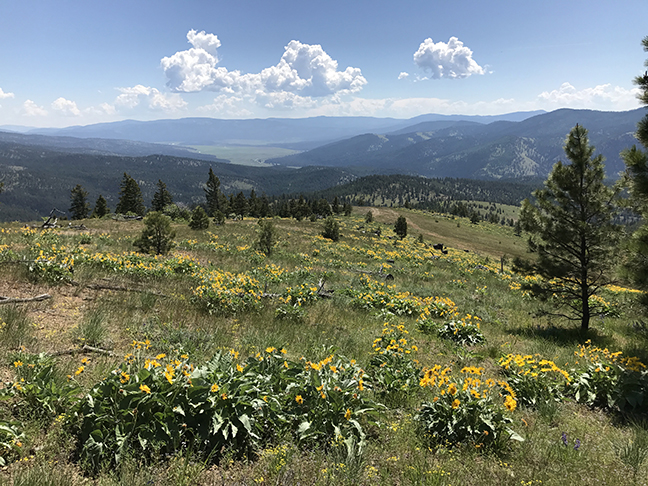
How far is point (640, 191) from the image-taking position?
6.10 meters

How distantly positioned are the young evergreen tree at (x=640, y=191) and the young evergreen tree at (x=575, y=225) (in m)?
3.47

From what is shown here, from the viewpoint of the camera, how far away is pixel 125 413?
3049 millimetres

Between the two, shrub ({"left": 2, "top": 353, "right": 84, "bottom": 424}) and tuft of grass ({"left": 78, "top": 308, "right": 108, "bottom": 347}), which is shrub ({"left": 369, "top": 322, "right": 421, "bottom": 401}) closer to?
shrub ({"left": 2, "top": 353, "right": 84, "bottom": 424})

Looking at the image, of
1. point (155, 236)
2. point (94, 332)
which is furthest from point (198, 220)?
point (94, 332)

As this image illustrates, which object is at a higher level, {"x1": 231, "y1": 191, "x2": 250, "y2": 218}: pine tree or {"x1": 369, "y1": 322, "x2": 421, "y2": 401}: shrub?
{"x1": 369, "y1": 322, "x2": 421, "y2": 401}: shrub

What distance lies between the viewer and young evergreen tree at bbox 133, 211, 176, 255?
51.0 ft

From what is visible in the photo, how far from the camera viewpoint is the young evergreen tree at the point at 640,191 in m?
5.99

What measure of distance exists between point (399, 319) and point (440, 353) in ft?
7.55

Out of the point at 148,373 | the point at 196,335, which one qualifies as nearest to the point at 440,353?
the point at 196,335

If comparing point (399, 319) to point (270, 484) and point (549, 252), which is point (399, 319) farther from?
point (270, 484)

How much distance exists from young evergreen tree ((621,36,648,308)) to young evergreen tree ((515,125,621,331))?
3470mm

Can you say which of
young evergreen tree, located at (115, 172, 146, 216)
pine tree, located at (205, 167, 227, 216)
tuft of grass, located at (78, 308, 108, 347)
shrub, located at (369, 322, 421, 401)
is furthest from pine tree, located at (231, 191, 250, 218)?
shrub, located at (369, 322, 421, 401)

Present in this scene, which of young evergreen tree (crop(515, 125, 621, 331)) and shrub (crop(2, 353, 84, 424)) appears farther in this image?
young evergreen tree (crop(515, 125, 621, 331))

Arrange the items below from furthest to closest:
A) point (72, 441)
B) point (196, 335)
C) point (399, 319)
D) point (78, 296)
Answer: point (399, 319) → point (78, 296) → point (196, 335) → point (72, 441)
